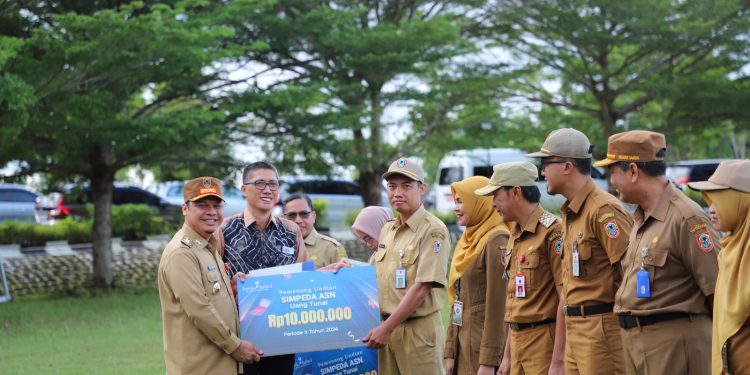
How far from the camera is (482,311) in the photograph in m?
6.21

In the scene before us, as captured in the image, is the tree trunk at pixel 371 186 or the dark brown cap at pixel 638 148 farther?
the tree trunk at pixel 371 186

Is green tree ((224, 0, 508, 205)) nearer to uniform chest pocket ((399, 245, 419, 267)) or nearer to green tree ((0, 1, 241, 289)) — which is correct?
green tree ((0, 1, 241, 289))

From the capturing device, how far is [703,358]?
15.7 feet

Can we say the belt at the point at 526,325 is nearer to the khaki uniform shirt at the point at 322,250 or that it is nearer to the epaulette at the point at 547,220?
the epaulette at the point at 547,220

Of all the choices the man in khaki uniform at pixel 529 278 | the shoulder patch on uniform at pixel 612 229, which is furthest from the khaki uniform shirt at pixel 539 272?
the shoulder patch on uniform at pixel 612 229

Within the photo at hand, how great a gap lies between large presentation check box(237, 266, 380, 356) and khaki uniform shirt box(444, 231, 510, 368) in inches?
22.8

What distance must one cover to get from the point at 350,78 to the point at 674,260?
16638mm

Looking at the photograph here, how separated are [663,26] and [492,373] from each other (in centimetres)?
1596

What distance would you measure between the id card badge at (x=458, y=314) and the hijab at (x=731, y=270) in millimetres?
2035

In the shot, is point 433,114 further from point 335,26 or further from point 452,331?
point 452,331

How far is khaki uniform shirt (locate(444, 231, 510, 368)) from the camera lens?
19.8 feet

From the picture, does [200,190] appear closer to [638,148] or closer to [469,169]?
[638,148]

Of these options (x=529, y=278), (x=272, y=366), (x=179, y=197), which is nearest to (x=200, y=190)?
(x=272, y=366)

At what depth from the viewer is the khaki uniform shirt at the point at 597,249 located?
519 cm
